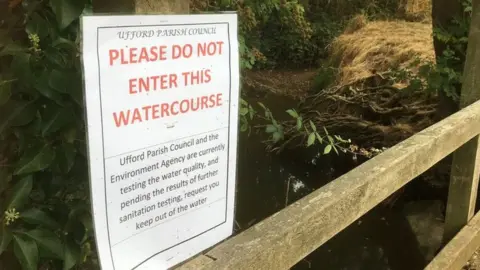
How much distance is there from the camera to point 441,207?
5371mm

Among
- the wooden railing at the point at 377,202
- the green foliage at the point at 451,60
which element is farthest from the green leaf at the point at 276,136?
the green foliage at the point at 451,60

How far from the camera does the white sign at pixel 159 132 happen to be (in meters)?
1.12

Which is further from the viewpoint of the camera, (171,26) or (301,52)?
(301,52)

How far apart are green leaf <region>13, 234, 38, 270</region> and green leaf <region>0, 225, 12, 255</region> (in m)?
0.02

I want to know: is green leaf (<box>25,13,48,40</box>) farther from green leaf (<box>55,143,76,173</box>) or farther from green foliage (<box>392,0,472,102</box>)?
green foliage (<box>392,0,472,102</box>)

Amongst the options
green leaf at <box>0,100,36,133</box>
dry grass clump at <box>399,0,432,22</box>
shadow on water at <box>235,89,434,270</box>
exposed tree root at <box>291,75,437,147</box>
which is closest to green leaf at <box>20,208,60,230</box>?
green leaf at <box>0,100,36,133</box>

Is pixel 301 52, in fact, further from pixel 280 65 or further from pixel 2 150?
pixel 2 150

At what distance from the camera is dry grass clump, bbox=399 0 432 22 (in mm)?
11924

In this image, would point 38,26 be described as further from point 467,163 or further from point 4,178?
point 467,163

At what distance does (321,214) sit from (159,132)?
626 millimetres

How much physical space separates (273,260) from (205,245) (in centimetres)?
18

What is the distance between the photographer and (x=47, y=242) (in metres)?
1.41

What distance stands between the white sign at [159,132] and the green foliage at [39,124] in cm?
27

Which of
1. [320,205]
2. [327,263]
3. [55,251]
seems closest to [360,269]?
[327,263]
